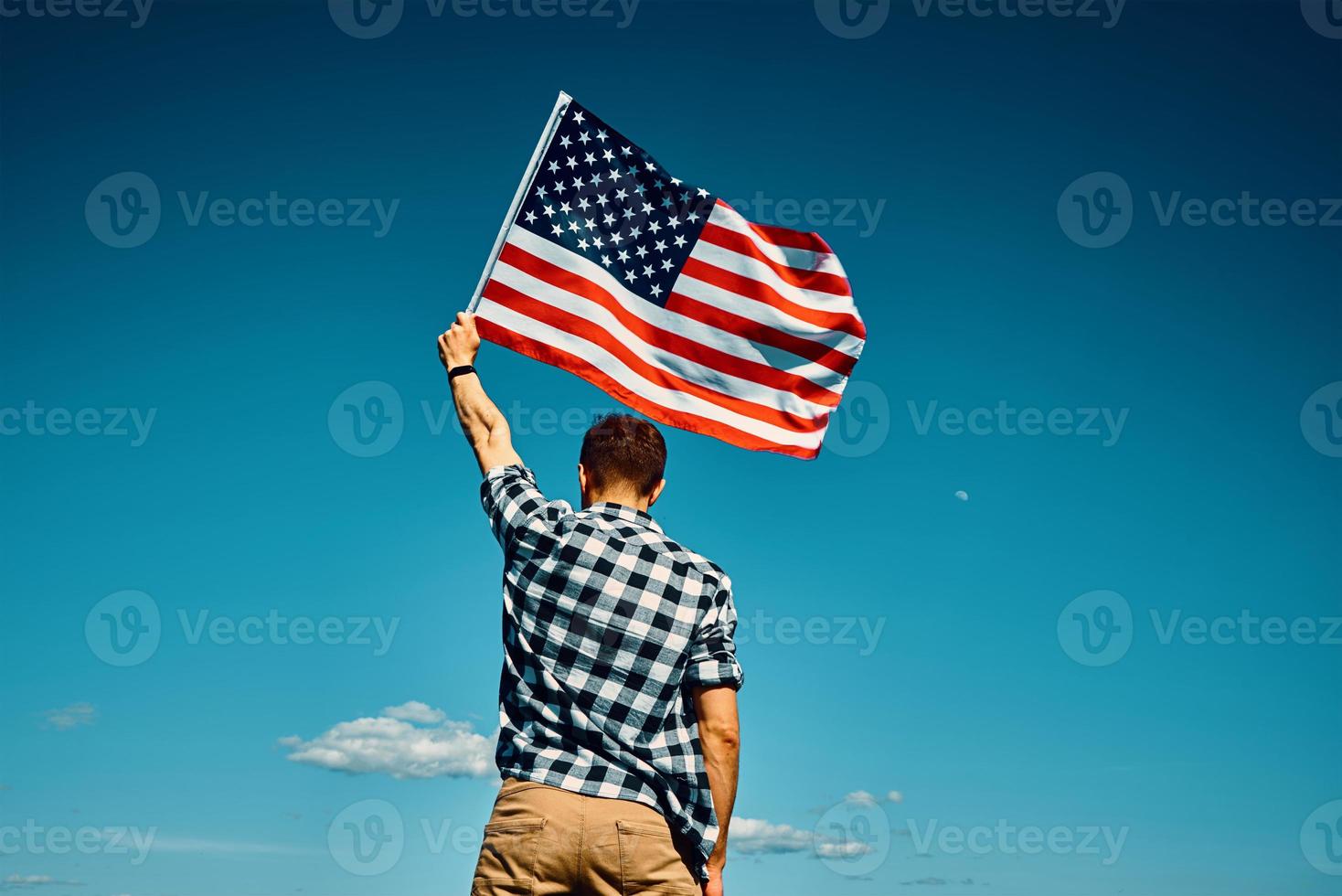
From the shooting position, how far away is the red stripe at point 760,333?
23.2ft

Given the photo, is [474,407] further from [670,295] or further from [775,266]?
[775,266]

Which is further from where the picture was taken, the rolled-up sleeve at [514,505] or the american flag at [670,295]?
the american flag at [670,295]

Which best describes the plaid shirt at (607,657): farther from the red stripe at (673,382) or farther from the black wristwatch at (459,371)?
the red stripe at (673,382)

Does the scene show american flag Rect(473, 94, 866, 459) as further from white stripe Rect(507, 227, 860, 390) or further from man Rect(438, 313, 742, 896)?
man Rect(438, 313, 742, 896)

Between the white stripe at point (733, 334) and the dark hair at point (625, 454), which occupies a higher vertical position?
the white stripe at point (733, 334)

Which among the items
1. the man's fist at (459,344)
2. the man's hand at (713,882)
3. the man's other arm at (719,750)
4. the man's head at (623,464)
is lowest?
the man's hand at (713,882)

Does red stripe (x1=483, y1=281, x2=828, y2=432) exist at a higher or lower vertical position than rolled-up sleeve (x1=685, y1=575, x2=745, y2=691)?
higher

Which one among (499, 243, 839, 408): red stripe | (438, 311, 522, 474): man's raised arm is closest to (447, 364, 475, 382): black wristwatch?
(438, 311, 522, 474): man's raised arm

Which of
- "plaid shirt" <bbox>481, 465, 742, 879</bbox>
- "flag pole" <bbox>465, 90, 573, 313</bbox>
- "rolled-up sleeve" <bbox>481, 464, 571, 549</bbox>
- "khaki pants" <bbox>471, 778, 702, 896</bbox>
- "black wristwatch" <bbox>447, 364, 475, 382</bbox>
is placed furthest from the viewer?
"flag pole" <bbox>465, 90, 573, 313</bbox>

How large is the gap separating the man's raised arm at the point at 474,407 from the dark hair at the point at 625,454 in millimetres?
298

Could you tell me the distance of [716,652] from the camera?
14.0 feet

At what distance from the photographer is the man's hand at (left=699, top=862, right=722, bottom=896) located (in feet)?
13.9

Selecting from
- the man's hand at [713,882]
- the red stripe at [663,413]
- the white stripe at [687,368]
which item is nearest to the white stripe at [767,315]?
the white stripe at [687,368]

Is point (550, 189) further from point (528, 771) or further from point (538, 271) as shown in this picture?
point (528, 771)
